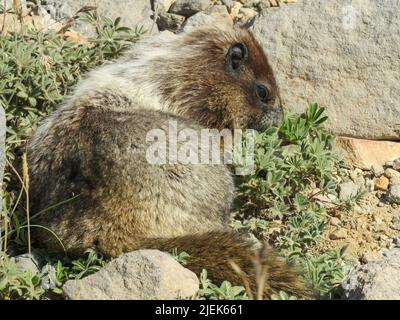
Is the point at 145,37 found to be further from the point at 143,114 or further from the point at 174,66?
Answer: the point at 143,114

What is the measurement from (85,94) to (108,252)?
4.64 feet

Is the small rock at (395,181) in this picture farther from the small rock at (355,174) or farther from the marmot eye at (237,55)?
the marmot eye at (237,55)

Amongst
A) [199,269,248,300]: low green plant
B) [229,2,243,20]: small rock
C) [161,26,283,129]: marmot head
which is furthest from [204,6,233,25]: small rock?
[199,269,248,300]: low green plant

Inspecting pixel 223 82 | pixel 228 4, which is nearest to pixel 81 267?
pixel 223 82

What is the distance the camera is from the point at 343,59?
7582mm

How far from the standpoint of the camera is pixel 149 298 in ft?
17.0

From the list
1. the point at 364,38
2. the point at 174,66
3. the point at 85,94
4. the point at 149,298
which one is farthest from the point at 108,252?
the point at 364,38

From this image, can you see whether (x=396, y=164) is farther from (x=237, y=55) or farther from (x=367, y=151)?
(x=237, y=55)

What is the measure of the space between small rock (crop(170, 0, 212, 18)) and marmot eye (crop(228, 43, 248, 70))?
69.7 inches

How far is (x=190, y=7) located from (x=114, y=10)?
774mm

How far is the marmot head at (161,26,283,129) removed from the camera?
23.4ft

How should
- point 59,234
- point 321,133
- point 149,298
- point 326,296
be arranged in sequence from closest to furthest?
point 149,298 < point 326,296 < point 59,234 < point 321,133

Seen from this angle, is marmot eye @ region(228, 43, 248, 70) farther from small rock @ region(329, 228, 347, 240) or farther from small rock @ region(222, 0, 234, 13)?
small rock @ region(222, 0, 234, 13)

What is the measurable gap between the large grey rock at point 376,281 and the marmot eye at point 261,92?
231 cm
